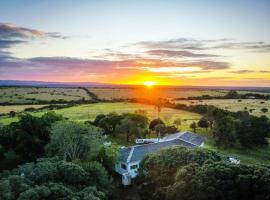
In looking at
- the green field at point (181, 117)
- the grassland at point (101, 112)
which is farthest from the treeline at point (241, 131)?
the grassland at point (101, 112)

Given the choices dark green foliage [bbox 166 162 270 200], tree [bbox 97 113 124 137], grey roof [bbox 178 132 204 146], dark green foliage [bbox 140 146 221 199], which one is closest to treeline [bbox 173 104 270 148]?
grey roof [bbox 178 132 204 146]

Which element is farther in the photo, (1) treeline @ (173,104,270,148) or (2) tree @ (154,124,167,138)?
(2) tree @ (154,124,167,138)

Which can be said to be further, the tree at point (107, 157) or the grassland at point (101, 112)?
the grassland at point (101, 112)

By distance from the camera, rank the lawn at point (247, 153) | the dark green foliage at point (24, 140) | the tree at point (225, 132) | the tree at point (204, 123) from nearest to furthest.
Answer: the dark green foliage at point (24, 140) → the lawn at point (247, 153) → the tree at point (225, 132) → the tree at point (204, 123)

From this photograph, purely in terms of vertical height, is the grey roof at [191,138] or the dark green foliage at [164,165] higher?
the dark green foliage at [164,165]

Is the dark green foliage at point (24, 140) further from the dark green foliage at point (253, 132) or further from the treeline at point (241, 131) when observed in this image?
the dark green foliage at point (253, 132)

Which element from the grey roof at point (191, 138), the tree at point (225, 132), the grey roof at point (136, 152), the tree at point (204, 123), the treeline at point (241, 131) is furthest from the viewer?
the tree at point (204, 123)

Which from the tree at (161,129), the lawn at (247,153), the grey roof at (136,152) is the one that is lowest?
the lawn at (247,153)

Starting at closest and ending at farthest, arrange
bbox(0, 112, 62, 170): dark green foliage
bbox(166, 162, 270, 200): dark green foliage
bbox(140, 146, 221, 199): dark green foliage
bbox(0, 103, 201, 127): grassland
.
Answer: bbox(166, 162, 270, 200): dark green foliage
bbox(140, 146, 221, 199): dark green foliage
bbox(0, 112, 62, 170): dark green foliage
bbox(0, 103, 201, 127): grassland

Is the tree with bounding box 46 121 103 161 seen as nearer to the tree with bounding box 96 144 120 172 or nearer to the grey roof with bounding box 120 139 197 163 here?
the tree with bounding box 96 144 120 172
